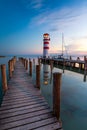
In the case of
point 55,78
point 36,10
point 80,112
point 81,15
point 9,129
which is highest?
point 36,10

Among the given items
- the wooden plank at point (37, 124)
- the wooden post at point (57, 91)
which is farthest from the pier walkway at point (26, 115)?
the wooden post at point (57, 91)

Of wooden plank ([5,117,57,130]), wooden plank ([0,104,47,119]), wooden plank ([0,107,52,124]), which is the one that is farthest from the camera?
wooden plank ([0,104,47,119])

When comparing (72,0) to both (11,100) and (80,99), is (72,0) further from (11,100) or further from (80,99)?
(11,100)

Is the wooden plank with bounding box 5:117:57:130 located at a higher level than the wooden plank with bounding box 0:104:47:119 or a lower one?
lower

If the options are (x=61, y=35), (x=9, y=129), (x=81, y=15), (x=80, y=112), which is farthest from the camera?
(x=61, y=35)

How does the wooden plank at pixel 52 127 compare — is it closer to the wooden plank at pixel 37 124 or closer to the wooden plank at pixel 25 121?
the wooden plank at pixel 37 124

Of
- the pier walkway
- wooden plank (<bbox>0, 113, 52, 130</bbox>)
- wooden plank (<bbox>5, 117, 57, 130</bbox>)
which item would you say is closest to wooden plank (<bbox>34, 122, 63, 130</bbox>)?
the pier walkway

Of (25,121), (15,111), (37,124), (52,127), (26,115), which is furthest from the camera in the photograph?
(15,111)

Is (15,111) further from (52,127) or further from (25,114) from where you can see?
(52,127)

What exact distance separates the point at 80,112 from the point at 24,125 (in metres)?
3.44

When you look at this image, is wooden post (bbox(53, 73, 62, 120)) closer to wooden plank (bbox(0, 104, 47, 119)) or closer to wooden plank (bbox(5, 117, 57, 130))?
wooden plank (bbox(5, 117, 57, 130))

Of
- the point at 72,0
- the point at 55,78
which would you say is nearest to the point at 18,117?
the point at 55,78

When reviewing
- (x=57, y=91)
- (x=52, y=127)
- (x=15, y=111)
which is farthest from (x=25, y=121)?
(x=57, y=91)

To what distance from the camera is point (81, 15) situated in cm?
1691
